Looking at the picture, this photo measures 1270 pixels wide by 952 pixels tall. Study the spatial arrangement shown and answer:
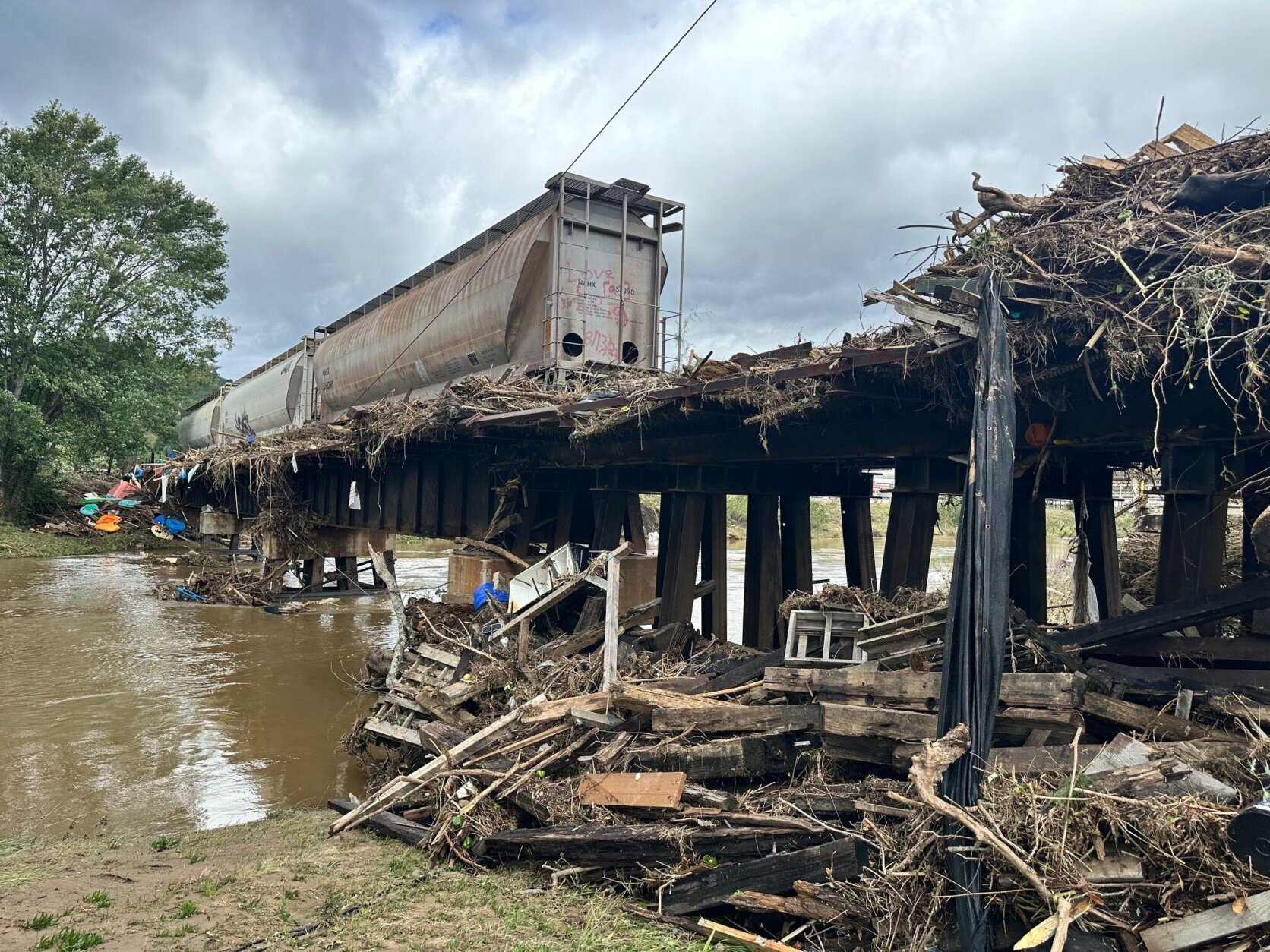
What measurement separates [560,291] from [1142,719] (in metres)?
8.28

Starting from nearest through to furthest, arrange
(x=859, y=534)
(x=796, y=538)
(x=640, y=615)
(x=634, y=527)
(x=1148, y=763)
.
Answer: (x=1148, y=763) → (x=640, y=615) → (x=796, y=538) → (x=859, y=534) → (x=634, y=527)

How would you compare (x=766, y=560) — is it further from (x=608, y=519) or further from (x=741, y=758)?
(x=741, y=758)

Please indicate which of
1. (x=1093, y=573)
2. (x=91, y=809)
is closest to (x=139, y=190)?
(x=91, y=809)

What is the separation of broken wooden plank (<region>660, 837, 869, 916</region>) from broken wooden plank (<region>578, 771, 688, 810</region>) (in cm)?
46

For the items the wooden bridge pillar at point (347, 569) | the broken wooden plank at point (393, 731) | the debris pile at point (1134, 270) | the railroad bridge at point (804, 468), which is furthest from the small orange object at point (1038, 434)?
the wooden bridge pillar at point (347, 569)

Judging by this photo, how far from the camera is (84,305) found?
30062mm

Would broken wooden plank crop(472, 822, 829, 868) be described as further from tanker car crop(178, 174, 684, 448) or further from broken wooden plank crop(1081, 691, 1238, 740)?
tanker car crop(178, 174, 684, 448)

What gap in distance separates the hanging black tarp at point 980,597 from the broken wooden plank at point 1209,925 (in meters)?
0.61

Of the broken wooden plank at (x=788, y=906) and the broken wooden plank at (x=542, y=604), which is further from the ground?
the broken wooden plank at (x=542, y=604)

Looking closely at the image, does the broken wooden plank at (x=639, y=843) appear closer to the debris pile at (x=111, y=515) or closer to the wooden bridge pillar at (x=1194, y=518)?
the wooden bridge pillar at (x=1194, y=518)

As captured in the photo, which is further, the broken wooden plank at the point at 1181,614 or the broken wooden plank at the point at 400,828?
the broken wooden plank at the point at 400,828

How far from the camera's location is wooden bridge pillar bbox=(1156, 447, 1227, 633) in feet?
15.4

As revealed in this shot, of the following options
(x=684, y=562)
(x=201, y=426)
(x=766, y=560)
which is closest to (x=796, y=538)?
(x=766, y=560)

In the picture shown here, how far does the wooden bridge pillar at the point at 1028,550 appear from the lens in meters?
6.44
